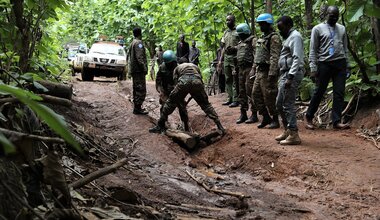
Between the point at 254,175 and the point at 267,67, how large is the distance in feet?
6.76

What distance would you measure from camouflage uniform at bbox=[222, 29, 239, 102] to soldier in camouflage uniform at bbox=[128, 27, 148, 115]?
194cm

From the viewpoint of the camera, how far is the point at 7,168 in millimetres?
2096

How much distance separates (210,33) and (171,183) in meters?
8.87

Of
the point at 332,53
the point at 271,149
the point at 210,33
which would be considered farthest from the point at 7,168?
the point at 210,33

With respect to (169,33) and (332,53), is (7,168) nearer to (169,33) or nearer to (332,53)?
(332,53)

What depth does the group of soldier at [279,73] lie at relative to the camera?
6254mm

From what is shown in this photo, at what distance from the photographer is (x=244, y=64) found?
8352 millimetres

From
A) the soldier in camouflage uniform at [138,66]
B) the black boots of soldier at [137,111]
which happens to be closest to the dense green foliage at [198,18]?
the soldier in camouflage uniform at [138,66]

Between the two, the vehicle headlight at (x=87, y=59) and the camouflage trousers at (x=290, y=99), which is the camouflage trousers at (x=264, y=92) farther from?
the vehicle headlight at (x=87, y=59)

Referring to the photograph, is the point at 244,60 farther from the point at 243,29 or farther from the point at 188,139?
the point at 188,139

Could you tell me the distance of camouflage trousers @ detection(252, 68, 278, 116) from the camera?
23.3 feet

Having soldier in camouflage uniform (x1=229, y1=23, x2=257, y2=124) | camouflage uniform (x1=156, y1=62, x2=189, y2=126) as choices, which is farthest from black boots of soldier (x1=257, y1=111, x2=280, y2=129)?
camouflage uniform (x1=156, y1=62, x2=189, y2=126)

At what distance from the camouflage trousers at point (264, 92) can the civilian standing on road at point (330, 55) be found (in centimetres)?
71

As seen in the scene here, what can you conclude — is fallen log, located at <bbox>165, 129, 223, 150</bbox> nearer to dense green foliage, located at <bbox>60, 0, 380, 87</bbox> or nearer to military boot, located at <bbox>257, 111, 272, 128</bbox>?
military boot, located at <bbox>257, 111, 272, 128</bbox>
